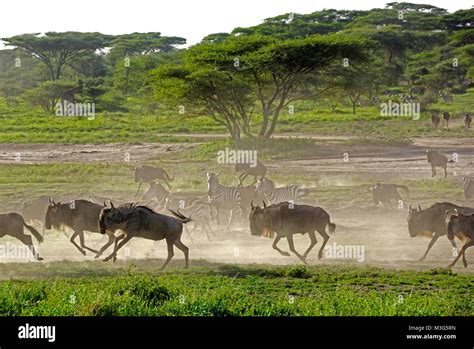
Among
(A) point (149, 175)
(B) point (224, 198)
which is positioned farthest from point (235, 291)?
(A) point (149, 175)

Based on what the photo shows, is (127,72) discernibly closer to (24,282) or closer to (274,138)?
(274,138)

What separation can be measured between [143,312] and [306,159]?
14.5m

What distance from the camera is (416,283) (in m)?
11.9

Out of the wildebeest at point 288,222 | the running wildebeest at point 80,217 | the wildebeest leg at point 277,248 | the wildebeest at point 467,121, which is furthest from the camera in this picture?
the wildebeest at point 467,121

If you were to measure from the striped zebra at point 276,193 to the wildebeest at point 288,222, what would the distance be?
135 inches

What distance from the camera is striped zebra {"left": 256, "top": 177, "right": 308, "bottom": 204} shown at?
17406 mm

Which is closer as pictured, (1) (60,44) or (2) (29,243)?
(2) (29,243)

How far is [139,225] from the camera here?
1281 cm

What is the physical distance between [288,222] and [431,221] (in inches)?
93.2

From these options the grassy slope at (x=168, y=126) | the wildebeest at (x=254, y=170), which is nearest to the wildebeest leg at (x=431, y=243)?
the wildebeest at (x=254, y=170)

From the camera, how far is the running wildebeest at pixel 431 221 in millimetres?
13680

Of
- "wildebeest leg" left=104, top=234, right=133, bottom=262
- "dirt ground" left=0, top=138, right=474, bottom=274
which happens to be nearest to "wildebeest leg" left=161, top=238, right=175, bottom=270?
"wildebeest leg" left=104, top=234, right=133, bottom=262

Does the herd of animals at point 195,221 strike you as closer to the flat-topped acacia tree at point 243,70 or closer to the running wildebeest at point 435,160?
the running wildebeest at point 435,160

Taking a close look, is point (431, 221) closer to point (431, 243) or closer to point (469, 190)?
point (431, 243)
